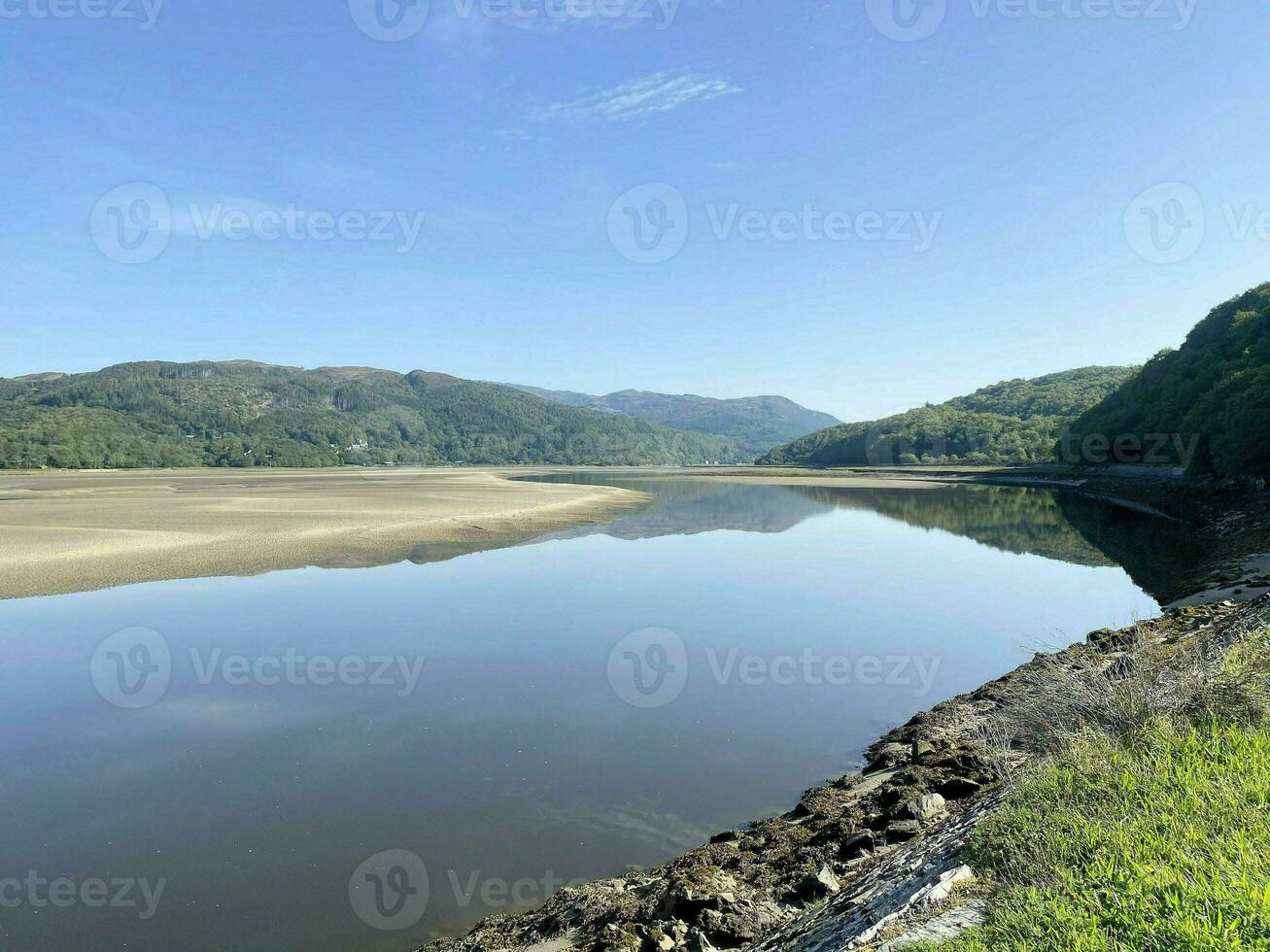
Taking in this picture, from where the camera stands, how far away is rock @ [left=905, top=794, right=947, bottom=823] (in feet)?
20.5

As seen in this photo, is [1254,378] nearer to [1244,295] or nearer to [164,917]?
[1244,295]

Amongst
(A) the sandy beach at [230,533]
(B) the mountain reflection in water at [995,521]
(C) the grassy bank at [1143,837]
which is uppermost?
(A) the sandy beach at [230,533]

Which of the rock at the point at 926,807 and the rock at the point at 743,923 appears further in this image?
the rock at the point at 926,807

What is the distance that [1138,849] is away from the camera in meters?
3.94

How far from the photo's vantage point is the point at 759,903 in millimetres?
5332

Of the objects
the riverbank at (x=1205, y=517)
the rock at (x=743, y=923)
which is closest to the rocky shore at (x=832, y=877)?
the rock at (x=743, y=923)

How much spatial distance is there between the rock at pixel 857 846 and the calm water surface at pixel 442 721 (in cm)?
168

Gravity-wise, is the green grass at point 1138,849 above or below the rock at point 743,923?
above

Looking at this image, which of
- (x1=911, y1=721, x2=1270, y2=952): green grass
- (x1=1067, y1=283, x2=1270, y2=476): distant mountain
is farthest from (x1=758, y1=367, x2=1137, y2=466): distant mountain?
(x1=911, y1=721, x2=1270, y2=952): green grass

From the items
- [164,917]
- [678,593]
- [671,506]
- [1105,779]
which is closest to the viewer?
[1105,779]

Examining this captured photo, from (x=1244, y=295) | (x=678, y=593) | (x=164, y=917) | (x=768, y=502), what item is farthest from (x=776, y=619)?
(x=1244, y=295)

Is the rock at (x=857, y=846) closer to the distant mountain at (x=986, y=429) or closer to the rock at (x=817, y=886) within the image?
the rock at (x=817, y=886)

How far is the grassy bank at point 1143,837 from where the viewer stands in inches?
129

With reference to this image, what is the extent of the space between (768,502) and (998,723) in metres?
48.0
